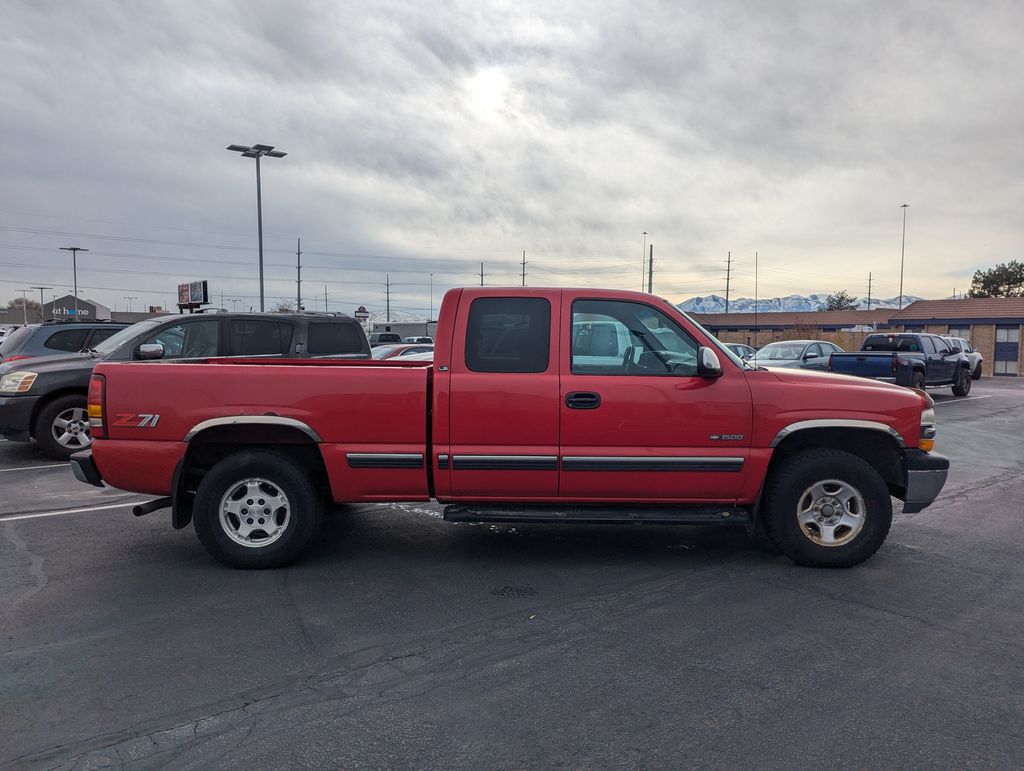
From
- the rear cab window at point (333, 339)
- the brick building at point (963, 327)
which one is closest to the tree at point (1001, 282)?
the brick building at point (963, 327)

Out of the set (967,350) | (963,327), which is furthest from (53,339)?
(963,327)

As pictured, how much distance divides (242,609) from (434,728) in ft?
6.13

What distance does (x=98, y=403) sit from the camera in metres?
5.11

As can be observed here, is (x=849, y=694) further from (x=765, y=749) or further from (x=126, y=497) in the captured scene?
(x=126, y=497)

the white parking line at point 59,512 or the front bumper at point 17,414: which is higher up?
the front bumper at point 17,414

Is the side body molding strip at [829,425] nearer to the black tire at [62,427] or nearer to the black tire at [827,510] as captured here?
the black tire at [827,510]

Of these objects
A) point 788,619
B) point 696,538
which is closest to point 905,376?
point 696,538

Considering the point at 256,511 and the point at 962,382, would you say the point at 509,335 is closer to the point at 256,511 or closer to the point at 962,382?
the point at 256,511

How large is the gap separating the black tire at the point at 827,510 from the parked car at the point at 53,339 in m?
9.66

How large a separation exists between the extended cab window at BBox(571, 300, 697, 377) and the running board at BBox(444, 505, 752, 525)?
965 mm

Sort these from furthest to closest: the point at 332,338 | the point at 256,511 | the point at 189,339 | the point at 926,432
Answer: the point at 332,338, the point at 189,339, the point at 926,432, the point at 256,511

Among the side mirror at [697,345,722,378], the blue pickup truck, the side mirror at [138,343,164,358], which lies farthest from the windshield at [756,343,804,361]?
the side mirror at [138,343,164,358]

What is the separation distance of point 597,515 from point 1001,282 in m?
81.9

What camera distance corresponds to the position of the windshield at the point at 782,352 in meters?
20.0
